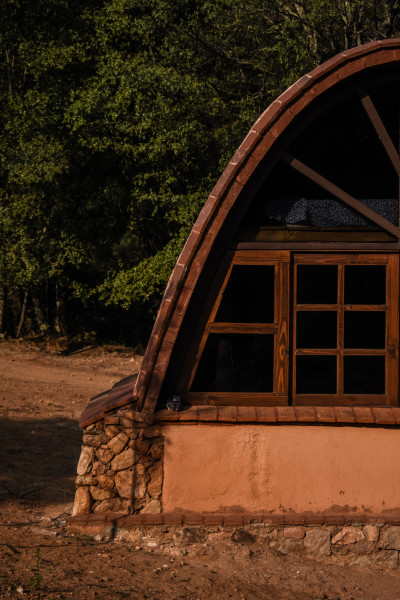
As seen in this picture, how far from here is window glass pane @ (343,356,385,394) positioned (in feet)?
35.7

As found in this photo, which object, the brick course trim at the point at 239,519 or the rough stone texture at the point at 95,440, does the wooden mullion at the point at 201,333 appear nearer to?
the rough stone texture at the point at 95,440

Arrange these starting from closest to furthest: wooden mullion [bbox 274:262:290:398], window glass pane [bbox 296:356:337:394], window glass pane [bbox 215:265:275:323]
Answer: wooden mullion [bbox 274:262:290:398] < window glass pane [bbox 215:265:275:323] < window glass pane [bbox 296:356:337:394]

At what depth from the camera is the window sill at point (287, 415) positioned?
21.6 feet

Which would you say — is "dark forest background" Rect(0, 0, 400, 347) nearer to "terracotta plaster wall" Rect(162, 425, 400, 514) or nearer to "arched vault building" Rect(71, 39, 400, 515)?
"arched vault building" Rect(71, 39, 400, 515)

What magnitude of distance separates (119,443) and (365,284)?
600cm

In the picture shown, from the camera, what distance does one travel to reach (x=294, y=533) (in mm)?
6586

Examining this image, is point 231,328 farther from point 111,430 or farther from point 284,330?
point 111,430

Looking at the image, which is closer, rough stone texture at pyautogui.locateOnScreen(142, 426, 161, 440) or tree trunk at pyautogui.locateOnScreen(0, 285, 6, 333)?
rough stone texture at pyautogui.locateOnScreen(142, 426, 161, 440)

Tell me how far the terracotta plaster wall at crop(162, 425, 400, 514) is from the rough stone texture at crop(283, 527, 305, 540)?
166 millimetres

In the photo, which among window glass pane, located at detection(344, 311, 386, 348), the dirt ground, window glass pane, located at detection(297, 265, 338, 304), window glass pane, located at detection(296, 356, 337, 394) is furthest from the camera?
window glass pane, located at detection(297, 265, 338, 304)

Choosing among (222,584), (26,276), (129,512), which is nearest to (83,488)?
(129,512)

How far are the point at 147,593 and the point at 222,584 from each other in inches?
26.5

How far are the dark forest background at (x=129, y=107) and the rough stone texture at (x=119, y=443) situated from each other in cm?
1065

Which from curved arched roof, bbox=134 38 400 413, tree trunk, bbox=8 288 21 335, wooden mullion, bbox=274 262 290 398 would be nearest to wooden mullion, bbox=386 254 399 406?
wooden mullion, bbox=274 262 290 398
